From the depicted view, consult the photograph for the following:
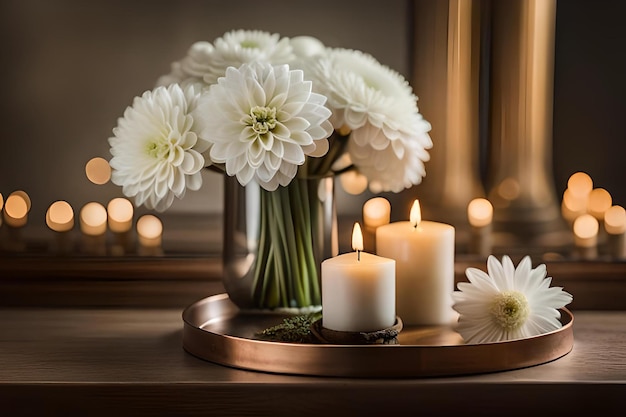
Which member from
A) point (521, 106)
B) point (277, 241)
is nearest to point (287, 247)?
point (277, 241)

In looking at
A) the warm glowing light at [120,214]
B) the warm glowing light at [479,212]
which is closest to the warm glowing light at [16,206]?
the warm glowing light at [120,214]

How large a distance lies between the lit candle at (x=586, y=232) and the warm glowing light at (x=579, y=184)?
0.09ft

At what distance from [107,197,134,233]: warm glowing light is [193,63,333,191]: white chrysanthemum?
389mm

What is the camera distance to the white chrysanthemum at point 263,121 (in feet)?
2.19

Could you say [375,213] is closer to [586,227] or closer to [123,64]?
[586,227]

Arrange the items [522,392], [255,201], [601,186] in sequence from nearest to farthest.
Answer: [522,392] < [255,201] < [601,186]

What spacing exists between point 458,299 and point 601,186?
0.41m

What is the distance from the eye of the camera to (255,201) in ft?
2.58

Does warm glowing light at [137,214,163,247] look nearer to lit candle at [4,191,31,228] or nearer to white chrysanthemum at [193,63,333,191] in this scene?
lit candle at [4,191,31,228]

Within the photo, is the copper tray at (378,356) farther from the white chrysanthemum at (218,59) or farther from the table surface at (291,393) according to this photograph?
the white chrysanthemum at (218,59)

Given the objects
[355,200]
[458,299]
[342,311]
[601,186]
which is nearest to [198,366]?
[342,311]

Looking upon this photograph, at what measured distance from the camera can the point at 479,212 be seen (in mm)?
1022

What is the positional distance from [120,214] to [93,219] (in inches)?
1.3

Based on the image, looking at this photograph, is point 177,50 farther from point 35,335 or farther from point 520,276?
point 520,276
